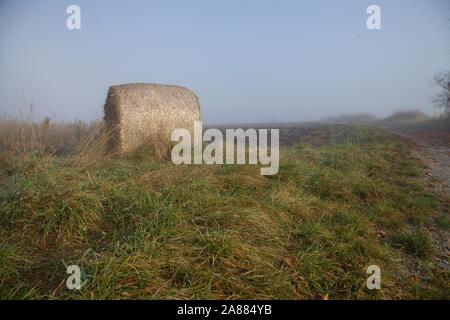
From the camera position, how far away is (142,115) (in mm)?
7395

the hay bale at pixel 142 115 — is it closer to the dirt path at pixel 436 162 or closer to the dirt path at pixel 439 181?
the dirt path at pixel 439 181

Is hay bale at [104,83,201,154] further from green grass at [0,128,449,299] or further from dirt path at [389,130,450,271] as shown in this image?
dirt path at [389,130,450,271]

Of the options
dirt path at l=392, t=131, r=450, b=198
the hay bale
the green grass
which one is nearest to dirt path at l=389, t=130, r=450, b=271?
dirt path at l=392, t=131, r=450, b=198

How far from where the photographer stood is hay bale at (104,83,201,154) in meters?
7.08

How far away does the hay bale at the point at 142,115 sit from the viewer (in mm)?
7082

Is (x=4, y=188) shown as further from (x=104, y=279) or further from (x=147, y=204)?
(x=104, y=279)

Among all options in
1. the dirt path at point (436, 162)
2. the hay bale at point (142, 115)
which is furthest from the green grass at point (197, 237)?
the hay bale at point (142, 115)

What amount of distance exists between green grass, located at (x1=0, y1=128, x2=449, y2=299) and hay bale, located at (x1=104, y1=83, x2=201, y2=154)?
2267 mm

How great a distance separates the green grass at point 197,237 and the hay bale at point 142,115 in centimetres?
227
